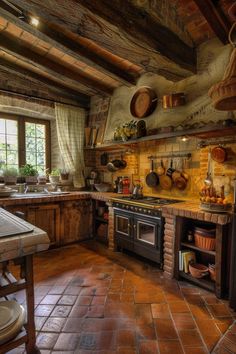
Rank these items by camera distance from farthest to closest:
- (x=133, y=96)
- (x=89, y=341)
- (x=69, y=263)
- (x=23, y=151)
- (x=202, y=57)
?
(x=23, y=151) → (x=133, y=96) → (x=69, y=263) → (x=202, y=57) → (x=89, y=341)

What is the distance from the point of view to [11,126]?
3939 mm

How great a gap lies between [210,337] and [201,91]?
2562 mm

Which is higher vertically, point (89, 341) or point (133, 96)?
point (133, 96)

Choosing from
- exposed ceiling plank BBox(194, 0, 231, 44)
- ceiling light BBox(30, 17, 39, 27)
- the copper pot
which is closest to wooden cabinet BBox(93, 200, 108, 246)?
the copper pot

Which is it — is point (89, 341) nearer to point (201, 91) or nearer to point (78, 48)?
point (201, 91)

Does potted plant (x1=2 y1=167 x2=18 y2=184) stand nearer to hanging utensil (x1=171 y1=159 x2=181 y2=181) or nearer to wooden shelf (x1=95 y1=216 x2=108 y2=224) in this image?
wooden shelf (x1=95 y1=216 x2=108 y2=224)

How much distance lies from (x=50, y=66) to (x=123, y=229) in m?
2.70

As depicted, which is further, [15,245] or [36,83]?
[36,83]

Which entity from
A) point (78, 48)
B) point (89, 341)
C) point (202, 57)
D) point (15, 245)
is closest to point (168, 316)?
point (89, 341)

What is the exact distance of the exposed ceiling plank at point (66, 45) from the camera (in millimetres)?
2344

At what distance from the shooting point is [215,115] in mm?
2537

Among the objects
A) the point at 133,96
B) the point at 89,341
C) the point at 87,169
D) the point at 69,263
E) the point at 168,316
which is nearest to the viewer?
the point at 89,341

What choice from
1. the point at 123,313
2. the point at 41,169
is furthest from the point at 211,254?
the point at 41,169

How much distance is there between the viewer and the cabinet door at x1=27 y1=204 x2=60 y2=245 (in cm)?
320
